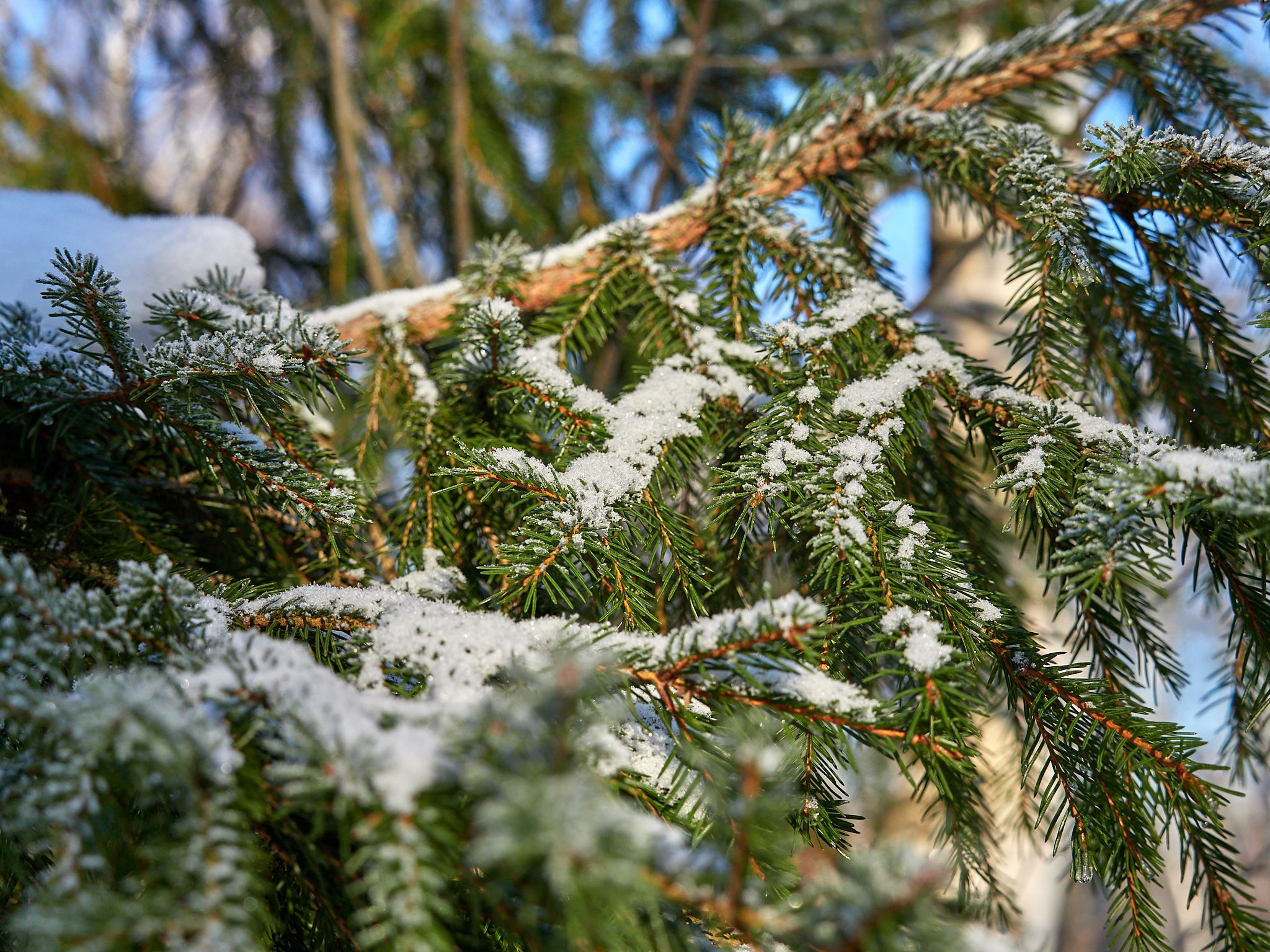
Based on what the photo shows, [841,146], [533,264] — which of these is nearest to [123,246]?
[533,264]

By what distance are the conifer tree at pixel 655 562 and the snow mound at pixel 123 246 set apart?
68mm

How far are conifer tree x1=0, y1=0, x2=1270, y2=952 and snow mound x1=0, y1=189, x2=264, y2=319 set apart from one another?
7 cm

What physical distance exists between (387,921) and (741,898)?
178 millimetres

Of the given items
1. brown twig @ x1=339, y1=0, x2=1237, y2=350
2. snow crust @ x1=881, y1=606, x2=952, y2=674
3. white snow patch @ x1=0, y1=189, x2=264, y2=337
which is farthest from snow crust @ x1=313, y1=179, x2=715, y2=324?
snow crust @ x1=881, y1=606, x2=952, y2=674

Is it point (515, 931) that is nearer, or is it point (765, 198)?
point (515, 931)

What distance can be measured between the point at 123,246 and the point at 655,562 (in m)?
0.81

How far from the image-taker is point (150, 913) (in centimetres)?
33

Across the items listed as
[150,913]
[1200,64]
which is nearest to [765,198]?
[1200,64]

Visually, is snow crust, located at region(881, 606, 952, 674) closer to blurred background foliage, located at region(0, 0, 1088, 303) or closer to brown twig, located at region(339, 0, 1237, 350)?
brown twig, located at region(339, 0, 1237, 350)

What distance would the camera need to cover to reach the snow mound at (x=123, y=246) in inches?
34.5

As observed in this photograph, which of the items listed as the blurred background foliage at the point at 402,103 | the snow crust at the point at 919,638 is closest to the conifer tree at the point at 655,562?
the snow crust at the point at 919,638

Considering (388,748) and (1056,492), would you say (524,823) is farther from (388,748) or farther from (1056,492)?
(1056,492)

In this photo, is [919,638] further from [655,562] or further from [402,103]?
[402,103]

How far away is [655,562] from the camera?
27.3 inches
